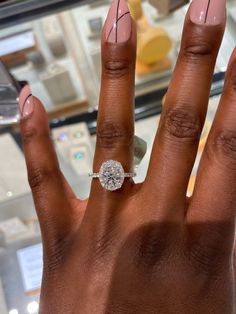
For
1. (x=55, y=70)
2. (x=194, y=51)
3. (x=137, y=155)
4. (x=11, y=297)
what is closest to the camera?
(x=194, y=51)

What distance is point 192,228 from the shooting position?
55cm

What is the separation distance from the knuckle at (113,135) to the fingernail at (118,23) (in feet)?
0.36

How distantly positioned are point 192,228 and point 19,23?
541 millimetres

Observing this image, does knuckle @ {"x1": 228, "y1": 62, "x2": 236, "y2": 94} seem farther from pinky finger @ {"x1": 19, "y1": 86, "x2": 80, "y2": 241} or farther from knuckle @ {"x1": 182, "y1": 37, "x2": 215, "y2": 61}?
pinky finger @ {"x1": 19, "y1": 86, "x2": 80, "y2": 241}

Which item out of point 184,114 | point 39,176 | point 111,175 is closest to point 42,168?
point 39,176

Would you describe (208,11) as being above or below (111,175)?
above

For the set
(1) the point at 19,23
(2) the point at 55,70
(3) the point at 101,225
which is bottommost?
(2) the point at 55,70

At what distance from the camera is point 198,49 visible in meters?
0.52

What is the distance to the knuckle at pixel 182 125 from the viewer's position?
53 cm

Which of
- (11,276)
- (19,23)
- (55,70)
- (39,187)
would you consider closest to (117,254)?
(39,187)

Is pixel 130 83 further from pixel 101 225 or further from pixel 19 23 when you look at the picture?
pixel 19 23

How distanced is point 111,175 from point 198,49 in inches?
7.5

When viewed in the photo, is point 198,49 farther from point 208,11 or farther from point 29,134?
point 29,134

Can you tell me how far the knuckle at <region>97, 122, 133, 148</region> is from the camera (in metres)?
0.57
